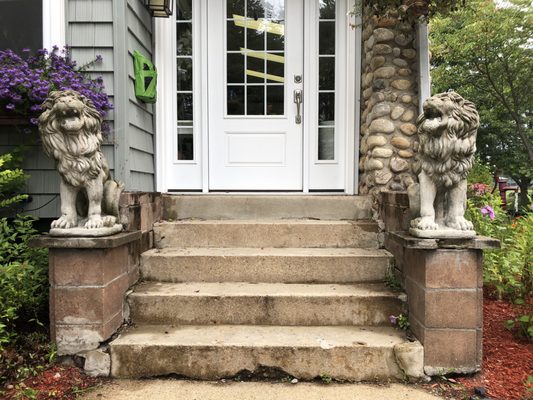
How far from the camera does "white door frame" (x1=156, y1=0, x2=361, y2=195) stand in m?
3.73

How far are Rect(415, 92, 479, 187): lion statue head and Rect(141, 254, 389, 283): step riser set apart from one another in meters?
0.83

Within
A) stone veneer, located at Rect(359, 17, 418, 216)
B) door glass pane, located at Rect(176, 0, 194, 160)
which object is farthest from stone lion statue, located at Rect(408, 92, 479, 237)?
door glass pane, located at Rect(176, 0, 194, 160)

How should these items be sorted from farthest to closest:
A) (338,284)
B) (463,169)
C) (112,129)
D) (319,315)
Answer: (112,129), (338,284), (319,315), (463,169)

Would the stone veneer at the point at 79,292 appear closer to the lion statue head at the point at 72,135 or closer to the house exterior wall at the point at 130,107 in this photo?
the lion statue head at the point at 72,135

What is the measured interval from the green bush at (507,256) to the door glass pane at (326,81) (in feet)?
4.40

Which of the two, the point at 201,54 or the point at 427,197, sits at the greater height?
the point at 201,54

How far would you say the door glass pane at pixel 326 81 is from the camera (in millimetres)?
3840

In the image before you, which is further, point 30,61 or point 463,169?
point 30,61

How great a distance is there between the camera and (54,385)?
2.12 meters

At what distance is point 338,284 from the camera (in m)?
2.78

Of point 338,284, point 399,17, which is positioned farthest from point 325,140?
point 338,284

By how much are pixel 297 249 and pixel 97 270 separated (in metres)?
1.40

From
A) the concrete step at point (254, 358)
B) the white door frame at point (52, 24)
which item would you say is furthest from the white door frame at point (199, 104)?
the concrete step at point (254, 358)

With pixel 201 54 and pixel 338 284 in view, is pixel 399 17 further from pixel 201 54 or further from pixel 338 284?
pixel 338 284
